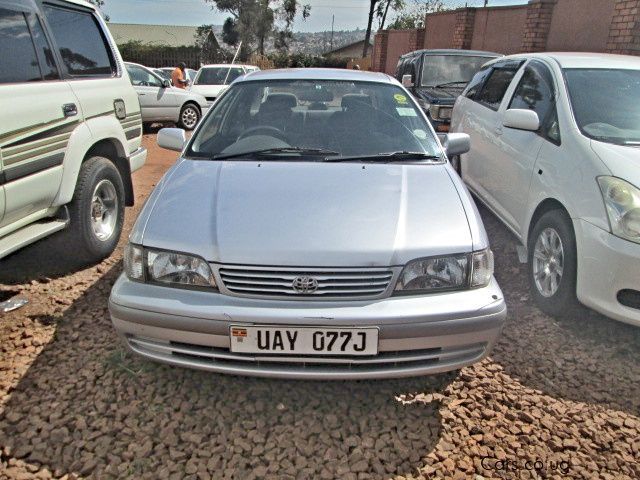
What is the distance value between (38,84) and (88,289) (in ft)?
4.54

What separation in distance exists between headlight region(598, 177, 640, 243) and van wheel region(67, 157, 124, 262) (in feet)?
11.2

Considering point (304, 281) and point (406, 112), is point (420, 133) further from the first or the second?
point (304, 281)

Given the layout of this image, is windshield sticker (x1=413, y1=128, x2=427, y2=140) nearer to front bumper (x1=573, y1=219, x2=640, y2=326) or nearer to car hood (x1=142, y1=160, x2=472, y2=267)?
car hood (x1=142, y1=160, x2=472, y2=267)

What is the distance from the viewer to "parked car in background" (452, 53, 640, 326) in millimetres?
2725

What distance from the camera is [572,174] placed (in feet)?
10.1

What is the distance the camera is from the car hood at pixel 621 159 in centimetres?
277

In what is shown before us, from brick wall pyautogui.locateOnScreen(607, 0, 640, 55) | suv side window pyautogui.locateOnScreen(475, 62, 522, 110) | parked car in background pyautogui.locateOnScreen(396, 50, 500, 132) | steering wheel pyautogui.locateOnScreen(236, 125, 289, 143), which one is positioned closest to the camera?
steering wheel pyautogui.locateOnScreen(236, 125, 289, 143)

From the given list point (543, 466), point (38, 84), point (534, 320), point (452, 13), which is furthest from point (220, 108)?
point (452, 13)

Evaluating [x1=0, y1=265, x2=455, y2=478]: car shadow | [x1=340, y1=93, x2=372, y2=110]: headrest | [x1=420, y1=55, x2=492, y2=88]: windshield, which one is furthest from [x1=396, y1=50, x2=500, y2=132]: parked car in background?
[x1=0, y1=265, x2=455, y2=478]: car shadow

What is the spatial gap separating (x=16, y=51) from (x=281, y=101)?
167 cm

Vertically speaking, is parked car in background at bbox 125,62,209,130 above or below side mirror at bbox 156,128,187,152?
below

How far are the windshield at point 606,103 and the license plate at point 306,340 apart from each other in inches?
84.4

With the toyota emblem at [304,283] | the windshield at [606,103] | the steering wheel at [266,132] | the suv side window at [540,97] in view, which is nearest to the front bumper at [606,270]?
the windshield at [606,103]

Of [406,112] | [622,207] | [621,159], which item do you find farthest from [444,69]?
[622,207]
